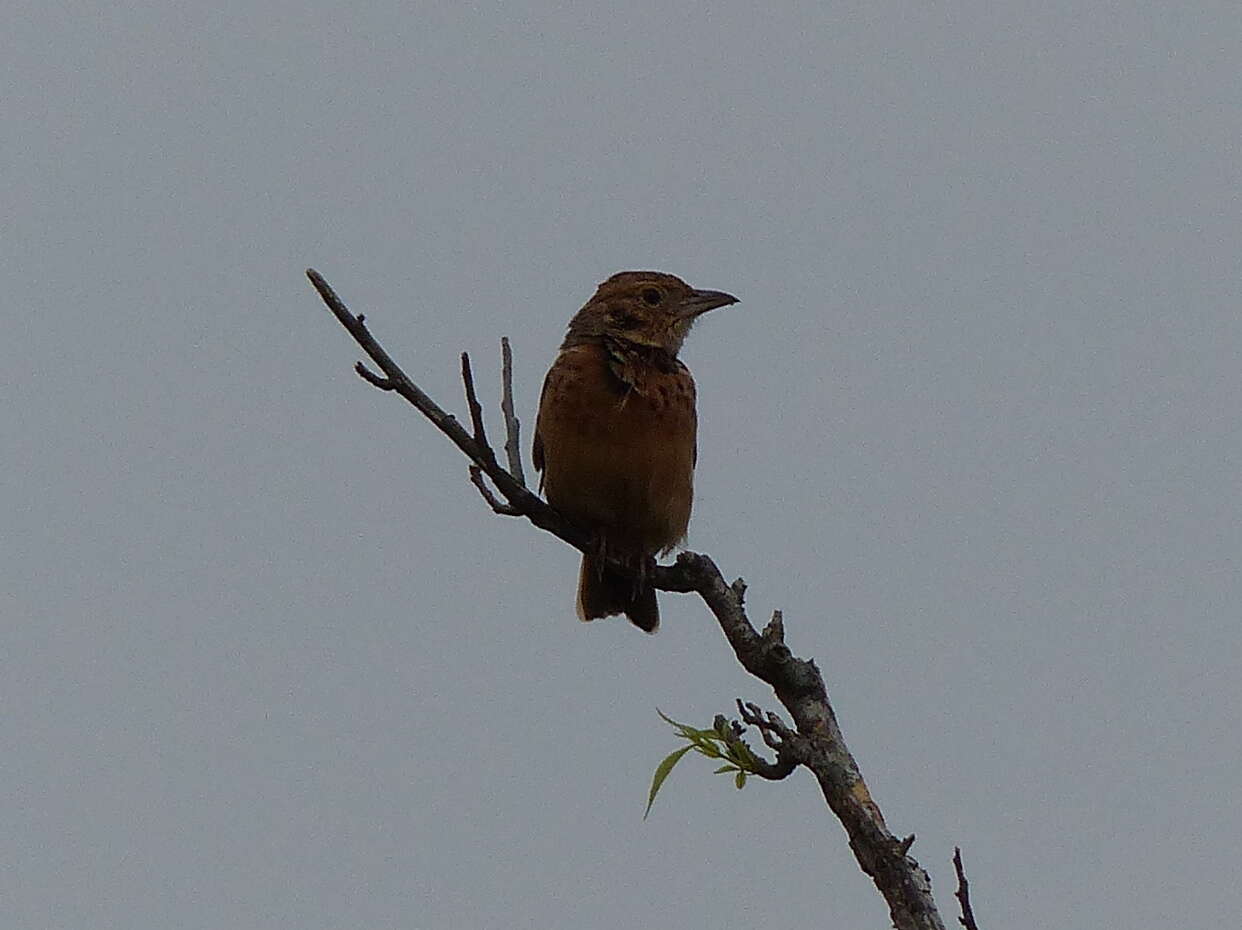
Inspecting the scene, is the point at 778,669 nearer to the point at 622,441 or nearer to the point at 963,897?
the point at 963,897

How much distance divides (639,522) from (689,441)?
46 cm

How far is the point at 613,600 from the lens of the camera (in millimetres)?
7746

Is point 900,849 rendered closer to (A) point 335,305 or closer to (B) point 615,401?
(A) point 335,305

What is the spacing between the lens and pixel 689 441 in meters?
7.51

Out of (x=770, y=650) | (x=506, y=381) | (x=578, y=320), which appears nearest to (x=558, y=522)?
(x=506, y=381)

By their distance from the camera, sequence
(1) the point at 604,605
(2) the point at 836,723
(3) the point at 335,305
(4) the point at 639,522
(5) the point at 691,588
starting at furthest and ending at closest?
(1) the point at 604,605 → (4) the point at 639,522 → (5) the point at 691,588 → (3) the point at 335,305 → (2) the point at 836,723

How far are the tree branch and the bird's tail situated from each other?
2.28 metres

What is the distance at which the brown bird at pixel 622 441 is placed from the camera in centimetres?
719

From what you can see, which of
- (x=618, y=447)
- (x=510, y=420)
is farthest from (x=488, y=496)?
(x=618, y=447)

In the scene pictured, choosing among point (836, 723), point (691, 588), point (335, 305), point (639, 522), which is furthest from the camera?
point (639, 522)

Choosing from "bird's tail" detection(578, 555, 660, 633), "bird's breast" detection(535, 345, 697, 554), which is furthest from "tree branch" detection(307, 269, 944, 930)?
"bird's tail" detection(578, 555, 660, 633)

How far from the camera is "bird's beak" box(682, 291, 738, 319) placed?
7941 mm

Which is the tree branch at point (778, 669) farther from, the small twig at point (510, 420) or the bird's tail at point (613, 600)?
the bird's tail at point (613, 600)

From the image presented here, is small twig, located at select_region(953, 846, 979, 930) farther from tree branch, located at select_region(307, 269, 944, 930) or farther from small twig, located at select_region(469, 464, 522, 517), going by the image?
small twig, located at select_region(469, 464, 522, 517)
